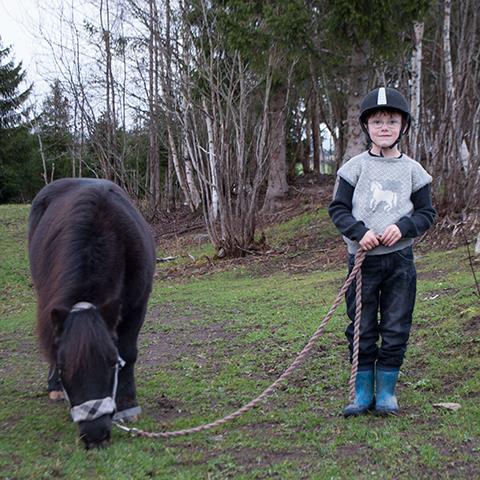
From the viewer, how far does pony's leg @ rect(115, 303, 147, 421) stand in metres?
4.17

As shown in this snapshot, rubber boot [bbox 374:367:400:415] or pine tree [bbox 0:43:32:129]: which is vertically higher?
pine tree [bbox 0:43:32:129]

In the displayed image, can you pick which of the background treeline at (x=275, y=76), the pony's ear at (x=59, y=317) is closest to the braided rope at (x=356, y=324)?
the pony's ear at (x=59, y=317)

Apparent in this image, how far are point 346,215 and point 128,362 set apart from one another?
1.74 metres

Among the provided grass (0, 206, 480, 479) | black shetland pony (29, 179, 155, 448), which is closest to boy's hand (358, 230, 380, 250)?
grass (0, 206, 480, 479)

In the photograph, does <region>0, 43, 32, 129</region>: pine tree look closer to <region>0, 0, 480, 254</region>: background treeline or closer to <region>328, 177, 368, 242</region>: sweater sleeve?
<region>0, 0, 480, 254</region>: background treeline

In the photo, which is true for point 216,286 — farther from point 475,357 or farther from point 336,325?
point 475,357

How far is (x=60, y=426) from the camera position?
4.07 metres

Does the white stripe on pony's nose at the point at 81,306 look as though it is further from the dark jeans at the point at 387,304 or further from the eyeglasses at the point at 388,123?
the eyeglasses at the point at 388,123

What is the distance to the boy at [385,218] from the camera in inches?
147

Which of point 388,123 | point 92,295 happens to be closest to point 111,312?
point 92,295

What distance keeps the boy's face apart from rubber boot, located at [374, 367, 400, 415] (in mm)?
1347

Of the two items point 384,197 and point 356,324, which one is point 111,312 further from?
point 384,197

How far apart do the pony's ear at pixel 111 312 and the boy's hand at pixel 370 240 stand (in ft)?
4.62

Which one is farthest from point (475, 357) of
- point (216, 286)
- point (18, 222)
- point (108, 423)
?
point (18, 222)
